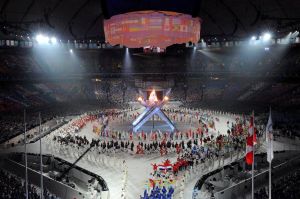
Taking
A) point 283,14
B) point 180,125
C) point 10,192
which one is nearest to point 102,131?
point 180,125

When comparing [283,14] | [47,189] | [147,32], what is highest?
[283,14]

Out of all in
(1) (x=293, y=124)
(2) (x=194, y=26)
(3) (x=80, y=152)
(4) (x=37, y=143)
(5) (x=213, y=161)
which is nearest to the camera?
(2) (x=194, y=26)

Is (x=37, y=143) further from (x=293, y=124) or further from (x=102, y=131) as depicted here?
(x=293, y=124)

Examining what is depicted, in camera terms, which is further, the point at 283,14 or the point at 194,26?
the point at 283,14

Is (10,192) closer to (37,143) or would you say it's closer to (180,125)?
(37,143)

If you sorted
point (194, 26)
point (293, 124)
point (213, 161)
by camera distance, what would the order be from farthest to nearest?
point (293, 124)
point (213, 161)
point (194, 26)

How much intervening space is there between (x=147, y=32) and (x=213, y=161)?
14453 mm

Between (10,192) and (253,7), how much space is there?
4066cm

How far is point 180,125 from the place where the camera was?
48.3 metres

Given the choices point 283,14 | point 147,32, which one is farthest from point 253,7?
point 147,32

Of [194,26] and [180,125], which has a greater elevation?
[194,26]

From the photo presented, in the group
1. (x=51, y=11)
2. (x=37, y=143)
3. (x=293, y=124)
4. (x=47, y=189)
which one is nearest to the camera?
(x=47, y=189)

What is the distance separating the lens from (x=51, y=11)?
157 feet

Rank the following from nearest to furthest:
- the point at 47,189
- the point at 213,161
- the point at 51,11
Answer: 1. the point at 47,189
2. the point at 213,161
3. the point at 51,11
